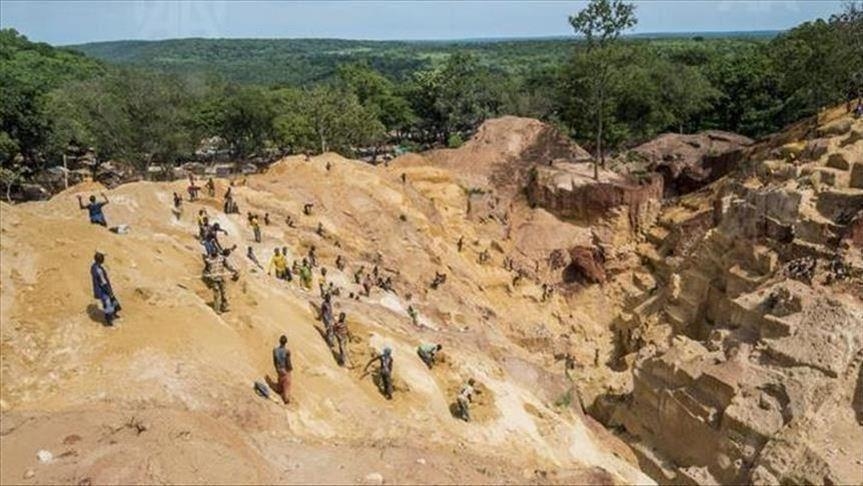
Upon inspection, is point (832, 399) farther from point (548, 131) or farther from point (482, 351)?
point (548, 131)

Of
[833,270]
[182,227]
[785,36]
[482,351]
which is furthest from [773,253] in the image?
[785,36]

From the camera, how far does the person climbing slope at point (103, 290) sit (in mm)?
14461

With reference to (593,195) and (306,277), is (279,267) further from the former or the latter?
(593,195)

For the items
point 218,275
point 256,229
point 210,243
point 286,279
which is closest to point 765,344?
point 286,279

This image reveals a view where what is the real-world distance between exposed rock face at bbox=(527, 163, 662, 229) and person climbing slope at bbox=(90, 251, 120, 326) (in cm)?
3368

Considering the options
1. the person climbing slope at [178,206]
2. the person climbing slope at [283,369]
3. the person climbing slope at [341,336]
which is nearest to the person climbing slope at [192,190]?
the person climbing slope at [178,206]

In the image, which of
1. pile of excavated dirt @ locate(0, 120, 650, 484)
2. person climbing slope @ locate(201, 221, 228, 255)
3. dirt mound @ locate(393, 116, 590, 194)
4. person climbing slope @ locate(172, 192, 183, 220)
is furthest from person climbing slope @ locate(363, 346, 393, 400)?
dirt mound @ locate(393, 116, 590, 194)

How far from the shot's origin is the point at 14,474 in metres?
11.3

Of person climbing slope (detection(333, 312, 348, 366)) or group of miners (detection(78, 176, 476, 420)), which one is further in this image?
person climbing slope (detection(333, 312, 348, 366))

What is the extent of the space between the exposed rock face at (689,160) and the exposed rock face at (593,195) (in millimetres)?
2552

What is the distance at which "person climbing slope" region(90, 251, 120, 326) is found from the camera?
14.5 metres

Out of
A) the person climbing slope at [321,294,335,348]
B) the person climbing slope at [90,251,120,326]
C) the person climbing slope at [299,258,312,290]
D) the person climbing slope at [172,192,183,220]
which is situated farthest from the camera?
the person climbing slope at [172,192,183,220]

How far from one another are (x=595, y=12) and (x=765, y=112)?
25409 mm

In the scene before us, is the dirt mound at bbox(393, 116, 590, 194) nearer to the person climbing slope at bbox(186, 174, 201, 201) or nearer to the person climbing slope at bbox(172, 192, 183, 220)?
the person climbing slope at bbox(186, 174, 201, 201)
